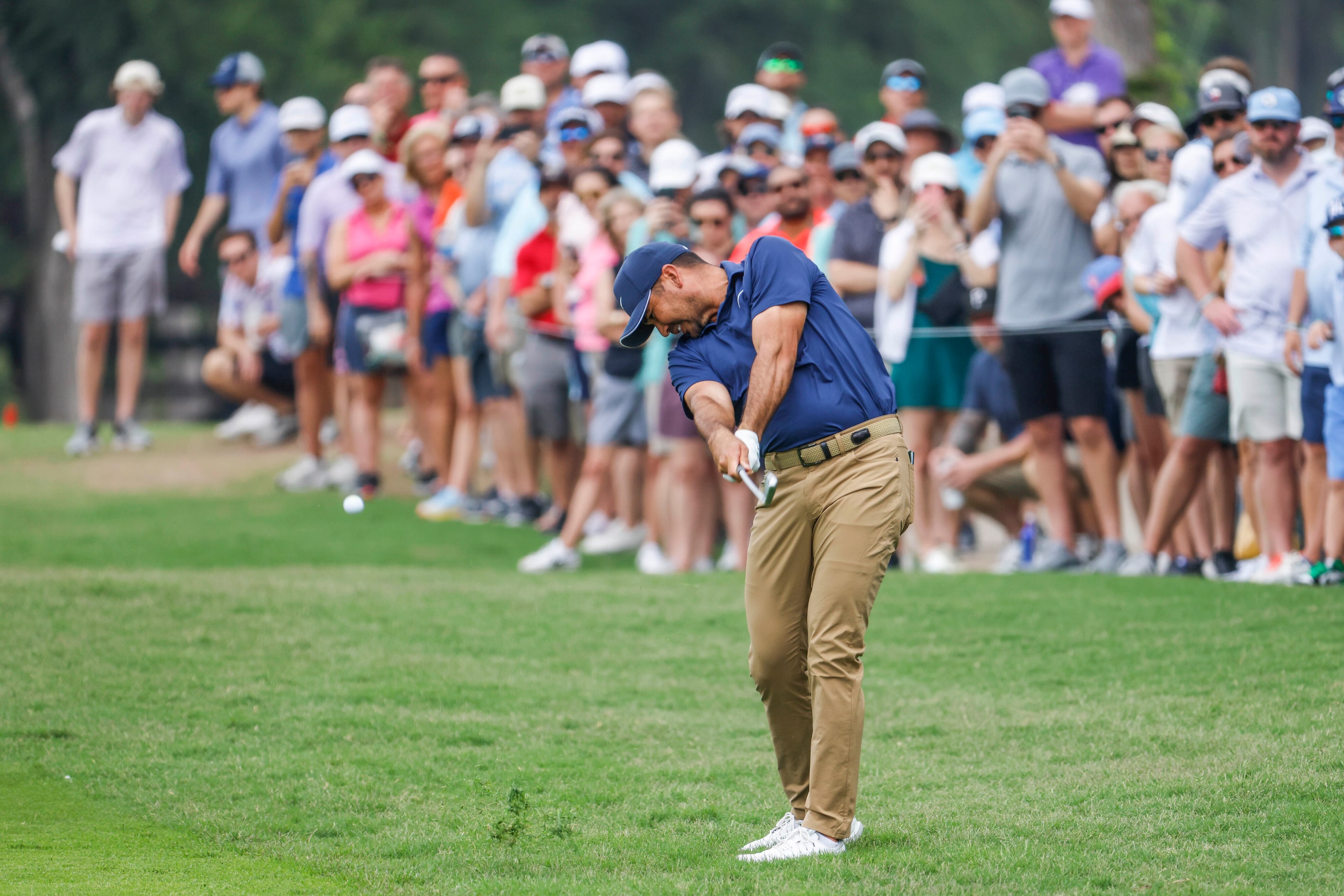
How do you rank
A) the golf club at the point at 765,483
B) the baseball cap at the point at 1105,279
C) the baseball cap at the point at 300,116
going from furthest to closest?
the baseball cap at the point at 300,116 < the baseball cap at the point at 1105,279 < the golf club at the point at 765,483

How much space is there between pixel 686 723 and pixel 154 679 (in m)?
2.67

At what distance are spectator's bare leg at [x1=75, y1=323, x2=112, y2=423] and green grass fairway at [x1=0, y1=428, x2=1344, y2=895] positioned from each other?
175 inches

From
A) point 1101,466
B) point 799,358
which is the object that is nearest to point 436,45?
point 1101,466

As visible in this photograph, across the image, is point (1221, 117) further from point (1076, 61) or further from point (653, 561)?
point (653, 561)

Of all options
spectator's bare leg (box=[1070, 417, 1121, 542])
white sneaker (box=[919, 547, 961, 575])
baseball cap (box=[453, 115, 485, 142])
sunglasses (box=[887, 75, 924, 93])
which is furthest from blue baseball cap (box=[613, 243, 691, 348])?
baseball cap (box=[453, 115, 485, 142])

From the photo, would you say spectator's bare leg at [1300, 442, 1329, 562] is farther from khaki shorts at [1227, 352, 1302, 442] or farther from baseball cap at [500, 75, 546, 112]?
baseball cap at [500, 75, 546, 112]

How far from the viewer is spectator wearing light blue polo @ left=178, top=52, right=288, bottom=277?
16250 millimetres

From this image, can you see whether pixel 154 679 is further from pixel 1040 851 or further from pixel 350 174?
pixel 350 174

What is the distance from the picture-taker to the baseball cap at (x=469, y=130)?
1448 cm

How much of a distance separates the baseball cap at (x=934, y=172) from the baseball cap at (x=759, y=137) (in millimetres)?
1652

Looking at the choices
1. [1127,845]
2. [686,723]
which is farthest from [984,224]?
[1127,845]

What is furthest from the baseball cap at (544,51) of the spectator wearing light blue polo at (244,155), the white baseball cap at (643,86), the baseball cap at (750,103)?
the spectator wearing light blue polo at (244,155)

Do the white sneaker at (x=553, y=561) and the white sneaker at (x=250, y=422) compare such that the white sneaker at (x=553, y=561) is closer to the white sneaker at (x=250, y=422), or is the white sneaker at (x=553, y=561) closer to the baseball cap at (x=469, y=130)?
the baseball cap at (x=469, y=130)

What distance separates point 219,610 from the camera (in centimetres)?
1038
